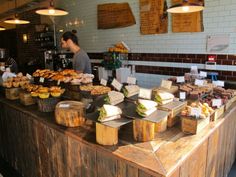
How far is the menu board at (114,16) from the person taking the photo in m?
4.61

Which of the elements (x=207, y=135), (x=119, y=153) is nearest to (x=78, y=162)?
(x=119, y=153)

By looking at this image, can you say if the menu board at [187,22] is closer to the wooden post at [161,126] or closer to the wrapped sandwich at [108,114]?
the wooden post at [161,126]

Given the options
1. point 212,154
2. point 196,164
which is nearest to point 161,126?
point 196,164

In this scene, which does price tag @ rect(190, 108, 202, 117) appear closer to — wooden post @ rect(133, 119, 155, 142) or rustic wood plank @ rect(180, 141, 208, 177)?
rustic wood plank @ rect(180, 141, 208, 177)

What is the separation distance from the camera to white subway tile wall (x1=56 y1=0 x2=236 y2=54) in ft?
10.8

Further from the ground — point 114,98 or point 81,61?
point 81,61

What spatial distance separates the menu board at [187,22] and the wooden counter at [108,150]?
164cm

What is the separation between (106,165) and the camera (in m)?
1.61

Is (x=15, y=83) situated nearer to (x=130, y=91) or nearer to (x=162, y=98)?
(x=130, y=91)

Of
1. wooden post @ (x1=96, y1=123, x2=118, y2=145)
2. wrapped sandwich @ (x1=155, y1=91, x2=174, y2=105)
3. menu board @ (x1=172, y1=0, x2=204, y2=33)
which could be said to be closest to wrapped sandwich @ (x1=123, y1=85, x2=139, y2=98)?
wrapped sandwich @ (x1=155, y1=91, x2=174, y2=105)

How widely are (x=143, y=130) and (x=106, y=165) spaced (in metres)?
0.36

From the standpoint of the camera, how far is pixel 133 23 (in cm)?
455

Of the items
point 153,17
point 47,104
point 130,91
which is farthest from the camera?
point 153,17

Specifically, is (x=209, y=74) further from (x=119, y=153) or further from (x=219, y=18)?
(x=119, y=153)
